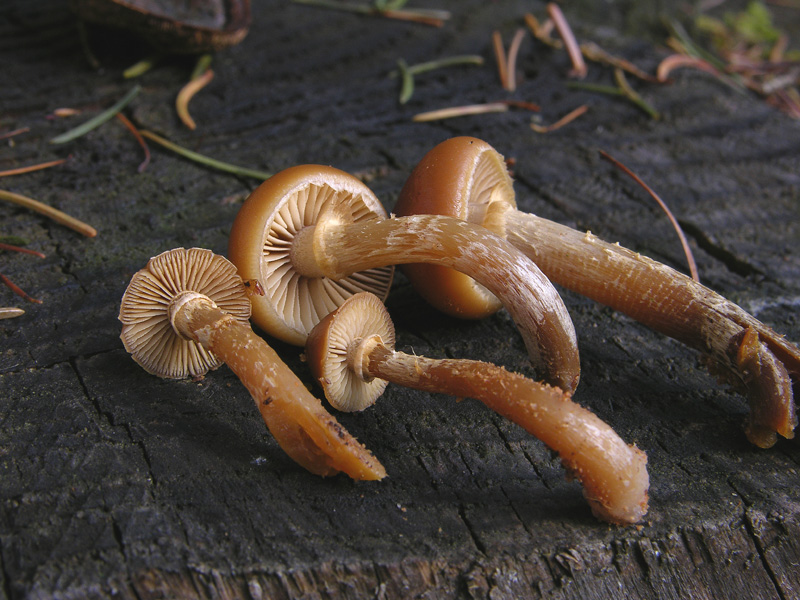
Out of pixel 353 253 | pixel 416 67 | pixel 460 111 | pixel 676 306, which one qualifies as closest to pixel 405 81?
pixel 416 67

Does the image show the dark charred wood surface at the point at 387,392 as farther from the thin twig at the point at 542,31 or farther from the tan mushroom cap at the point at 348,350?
the thin twig at the point at 542,31

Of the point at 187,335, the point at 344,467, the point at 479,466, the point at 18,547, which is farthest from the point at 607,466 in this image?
the point at 18,547

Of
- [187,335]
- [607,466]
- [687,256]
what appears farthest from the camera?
[687,256]

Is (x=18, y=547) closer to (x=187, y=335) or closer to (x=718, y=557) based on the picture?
(x=187, y=335)

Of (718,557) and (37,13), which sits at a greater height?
(37,13)

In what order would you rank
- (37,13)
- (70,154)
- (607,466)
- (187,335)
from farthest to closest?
(37,13) → (70,154) → (187,335) → (607,466)

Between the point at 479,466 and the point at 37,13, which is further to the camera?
the point at 37,13

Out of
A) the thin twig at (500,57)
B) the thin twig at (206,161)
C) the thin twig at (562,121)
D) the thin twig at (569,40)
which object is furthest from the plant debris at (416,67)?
the thin twig at (206,161)

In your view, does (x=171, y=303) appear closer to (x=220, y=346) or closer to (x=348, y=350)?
(x=220, y=346)

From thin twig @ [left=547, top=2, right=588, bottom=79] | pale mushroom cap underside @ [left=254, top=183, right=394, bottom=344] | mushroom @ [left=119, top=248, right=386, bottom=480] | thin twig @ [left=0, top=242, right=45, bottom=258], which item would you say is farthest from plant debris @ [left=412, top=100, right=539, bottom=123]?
thin twig @ [left=0, top=242, right=45, bottom=258]
